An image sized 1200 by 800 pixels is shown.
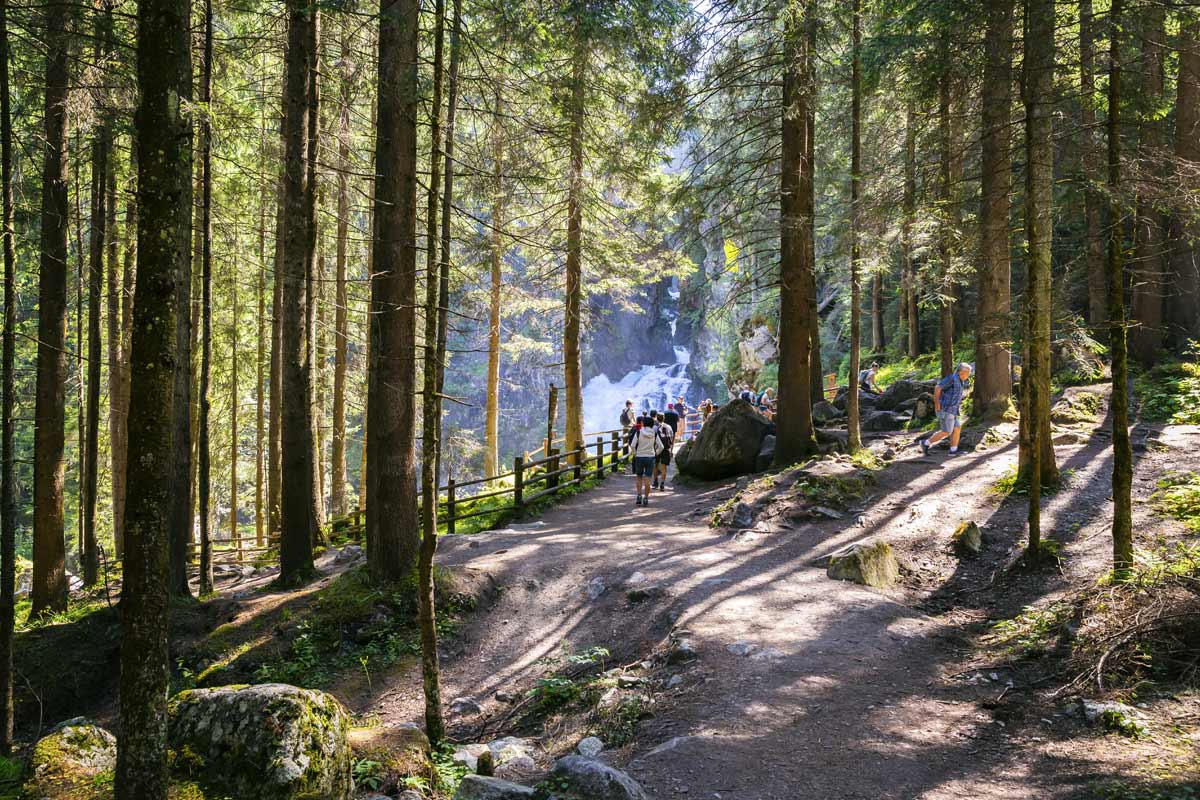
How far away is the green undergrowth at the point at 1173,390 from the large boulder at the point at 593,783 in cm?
1178

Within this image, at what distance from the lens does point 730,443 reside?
1424 centimetres

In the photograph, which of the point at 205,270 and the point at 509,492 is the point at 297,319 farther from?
the point at 509,492

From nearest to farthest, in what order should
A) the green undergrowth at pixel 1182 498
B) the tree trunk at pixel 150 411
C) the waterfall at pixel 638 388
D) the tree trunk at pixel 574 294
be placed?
the tree trunk at pixel 150 411
the green undergrowth at pixel 1182 498
the tree trunk at pixel 574 294
the waterfall at pixel 638 388

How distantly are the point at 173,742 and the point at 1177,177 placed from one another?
8456 mm

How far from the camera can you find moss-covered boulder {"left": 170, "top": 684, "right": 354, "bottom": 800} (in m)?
3.39

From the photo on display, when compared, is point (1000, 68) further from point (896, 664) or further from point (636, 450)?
point (636, 450)

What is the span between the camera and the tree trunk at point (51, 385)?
8.77 metres

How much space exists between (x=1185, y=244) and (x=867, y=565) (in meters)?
9.40

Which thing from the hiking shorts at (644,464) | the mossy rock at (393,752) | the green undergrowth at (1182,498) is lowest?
the mossy rock at (393,752)

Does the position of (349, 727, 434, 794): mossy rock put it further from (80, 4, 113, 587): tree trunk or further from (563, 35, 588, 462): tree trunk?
(563, 35, 588, 462): tree trunk

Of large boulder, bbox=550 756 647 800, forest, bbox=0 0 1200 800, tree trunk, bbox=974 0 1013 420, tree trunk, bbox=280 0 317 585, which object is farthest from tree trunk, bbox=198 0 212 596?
tree trunk, bbox=974 0 1013 420

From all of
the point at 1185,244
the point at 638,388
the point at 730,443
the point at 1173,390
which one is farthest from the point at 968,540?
the point at 638,388

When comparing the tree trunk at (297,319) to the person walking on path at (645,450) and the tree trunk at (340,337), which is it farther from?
the person walking on path at (645,450)

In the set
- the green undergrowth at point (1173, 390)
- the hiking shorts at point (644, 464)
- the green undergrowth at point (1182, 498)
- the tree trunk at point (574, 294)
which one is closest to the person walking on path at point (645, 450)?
the hiking shorts at point (644, 464)
